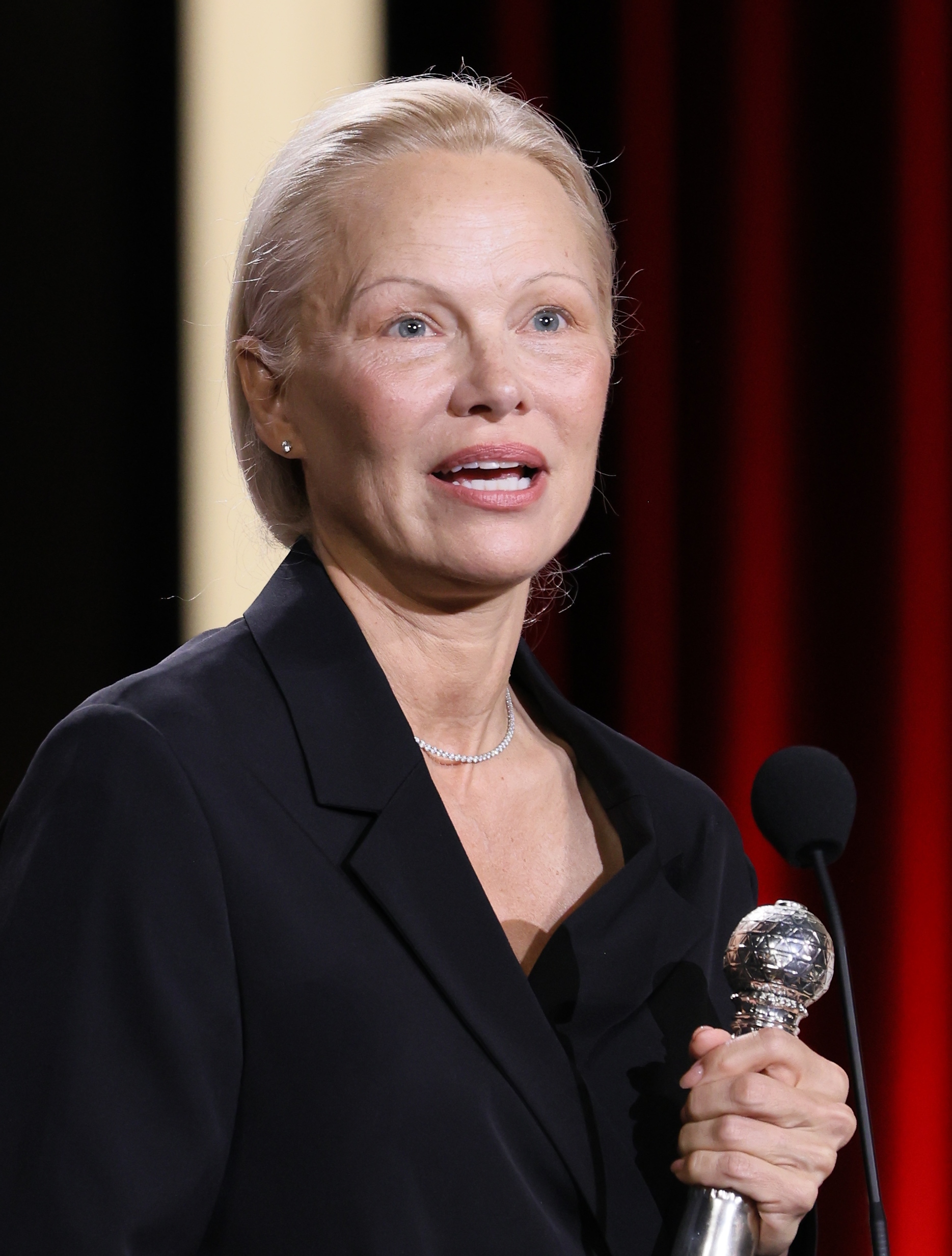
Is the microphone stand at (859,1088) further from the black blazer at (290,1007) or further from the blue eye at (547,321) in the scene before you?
the blue eye at (547,321)

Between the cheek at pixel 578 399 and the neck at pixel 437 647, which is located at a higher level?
the cheek at pixel 578 399

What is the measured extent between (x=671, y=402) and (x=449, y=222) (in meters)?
1.04

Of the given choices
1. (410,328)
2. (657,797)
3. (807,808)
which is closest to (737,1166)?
(807,808)

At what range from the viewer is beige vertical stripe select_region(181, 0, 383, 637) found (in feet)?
7.07

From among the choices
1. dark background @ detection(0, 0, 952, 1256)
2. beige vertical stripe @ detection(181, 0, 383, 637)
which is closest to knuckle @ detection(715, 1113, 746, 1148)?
dark background @ detection(0, 0, 952, 1256)

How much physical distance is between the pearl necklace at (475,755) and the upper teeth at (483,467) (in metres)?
0.23

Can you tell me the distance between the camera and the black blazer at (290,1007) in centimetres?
86

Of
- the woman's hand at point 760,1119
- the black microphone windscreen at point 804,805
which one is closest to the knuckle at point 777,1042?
the woman's hand at point 760,1119

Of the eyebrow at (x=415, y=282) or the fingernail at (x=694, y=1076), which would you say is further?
the eyebrow at (x=415, y=282)

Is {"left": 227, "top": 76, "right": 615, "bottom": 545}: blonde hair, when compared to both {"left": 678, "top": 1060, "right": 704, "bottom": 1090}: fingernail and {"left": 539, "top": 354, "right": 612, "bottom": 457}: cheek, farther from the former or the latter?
{"left": 678, "top": 1060, "right": 704, "bottom": 1090}: fingernail

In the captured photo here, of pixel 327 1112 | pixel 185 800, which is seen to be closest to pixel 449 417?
pixel 185 800

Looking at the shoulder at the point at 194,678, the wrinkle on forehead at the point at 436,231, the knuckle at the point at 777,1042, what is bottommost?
the knuckle at the point at 777,1042

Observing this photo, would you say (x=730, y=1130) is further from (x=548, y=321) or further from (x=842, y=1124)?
(x=548, y=321)

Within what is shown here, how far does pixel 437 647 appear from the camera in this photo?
1229mm
